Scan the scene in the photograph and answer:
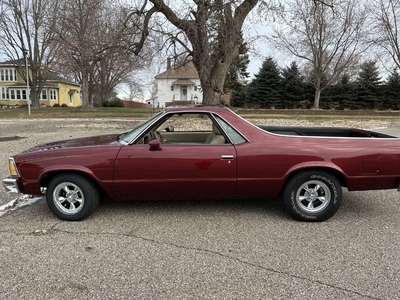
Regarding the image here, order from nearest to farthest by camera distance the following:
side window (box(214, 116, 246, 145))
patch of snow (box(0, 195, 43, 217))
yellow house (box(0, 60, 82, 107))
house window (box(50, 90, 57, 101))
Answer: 1. side window (box(214, 116, 246, 145))
2. patch of snow (box(0, 195, 43, 217))
3. yellow house (box(0, 60, 82, 107))
4. house window (box(50, 90, 57, 101))

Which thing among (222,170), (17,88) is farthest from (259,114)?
(17,88)

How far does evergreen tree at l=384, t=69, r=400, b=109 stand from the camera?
3934 centimetres

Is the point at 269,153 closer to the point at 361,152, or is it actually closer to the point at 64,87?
the point at 361,152

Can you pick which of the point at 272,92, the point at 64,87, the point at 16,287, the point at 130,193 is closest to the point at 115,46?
the point at 130,193

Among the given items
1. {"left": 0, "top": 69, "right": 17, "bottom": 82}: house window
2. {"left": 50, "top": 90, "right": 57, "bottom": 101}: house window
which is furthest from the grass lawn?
{"left": 0, "top": 69, "right": 17, "bottom": 82}: house window

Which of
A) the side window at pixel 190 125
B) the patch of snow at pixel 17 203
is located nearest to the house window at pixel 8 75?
the side window at pixel 190 125

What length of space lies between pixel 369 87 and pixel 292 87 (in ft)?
32.4

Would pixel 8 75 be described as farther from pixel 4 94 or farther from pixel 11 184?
pixel 11 184

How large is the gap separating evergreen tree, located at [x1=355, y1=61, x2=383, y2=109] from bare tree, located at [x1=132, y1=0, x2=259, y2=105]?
29326mm

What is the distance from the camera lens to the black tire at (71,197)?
3.87 meters

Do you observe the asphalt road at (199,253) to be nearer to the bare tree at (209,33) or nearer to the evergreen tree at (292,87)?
the bare tree at (209,33)

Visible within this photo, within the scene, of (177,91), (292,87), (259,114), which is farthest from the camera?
(177,91)

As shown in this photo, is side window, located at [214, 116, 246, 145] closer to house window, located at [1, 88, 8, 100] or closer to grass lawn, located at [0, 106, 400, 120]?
grass lawn, located at [0, 106, 400, 120]

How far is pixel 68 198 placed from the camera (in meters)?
3.97
